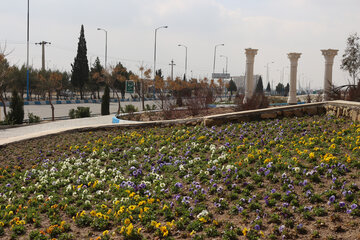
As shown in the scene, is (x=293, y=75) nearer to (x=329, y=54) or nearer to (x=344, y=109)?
(x=329, y=54)

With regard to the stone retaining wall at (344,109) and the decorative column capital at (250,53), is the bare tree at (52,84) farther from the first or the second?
the stone retaining wall at (344,109)

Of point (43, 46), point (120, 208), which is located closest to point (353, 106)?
point (120, 208)

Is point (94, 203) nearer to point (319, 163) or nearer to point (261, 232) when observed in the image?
point (261, 232)

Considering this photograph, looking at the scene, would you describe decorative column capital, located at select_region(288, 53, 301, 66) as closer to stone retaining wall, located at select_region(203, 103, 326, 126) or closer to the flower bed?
stone retaining wall, located at select_region(203, 103, 326, 126)

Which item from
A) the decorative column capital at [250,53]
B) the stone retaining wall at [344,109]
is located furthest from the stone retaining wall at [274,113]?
the decorative column capital at [250,53]

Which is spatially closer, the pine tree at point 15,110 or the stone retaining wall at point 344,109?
the stone retaining wall at point 344,109

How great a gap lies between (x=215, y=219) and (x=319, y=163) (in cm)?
200

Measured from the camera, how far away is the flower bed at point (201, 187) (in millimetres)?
4215

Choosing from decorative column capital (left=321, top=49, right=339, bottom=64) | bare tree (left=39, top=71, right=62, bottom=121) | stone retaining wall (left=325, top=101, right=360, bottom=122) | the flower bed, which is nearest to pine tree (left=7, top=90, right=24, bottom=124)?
bare tree (left=39, top=71, right=62, bottom=121)

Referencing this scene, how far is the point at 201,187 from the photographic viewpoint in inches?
215

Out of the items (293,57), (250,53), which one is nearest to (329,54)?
(293,57)

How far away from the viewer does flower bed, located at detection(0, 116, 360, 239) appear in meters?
4.21

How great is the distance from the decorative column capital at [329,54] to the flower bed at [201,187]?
18613 mm

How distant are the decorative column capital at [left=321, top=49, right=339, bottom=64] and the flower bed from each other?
1861 cm
